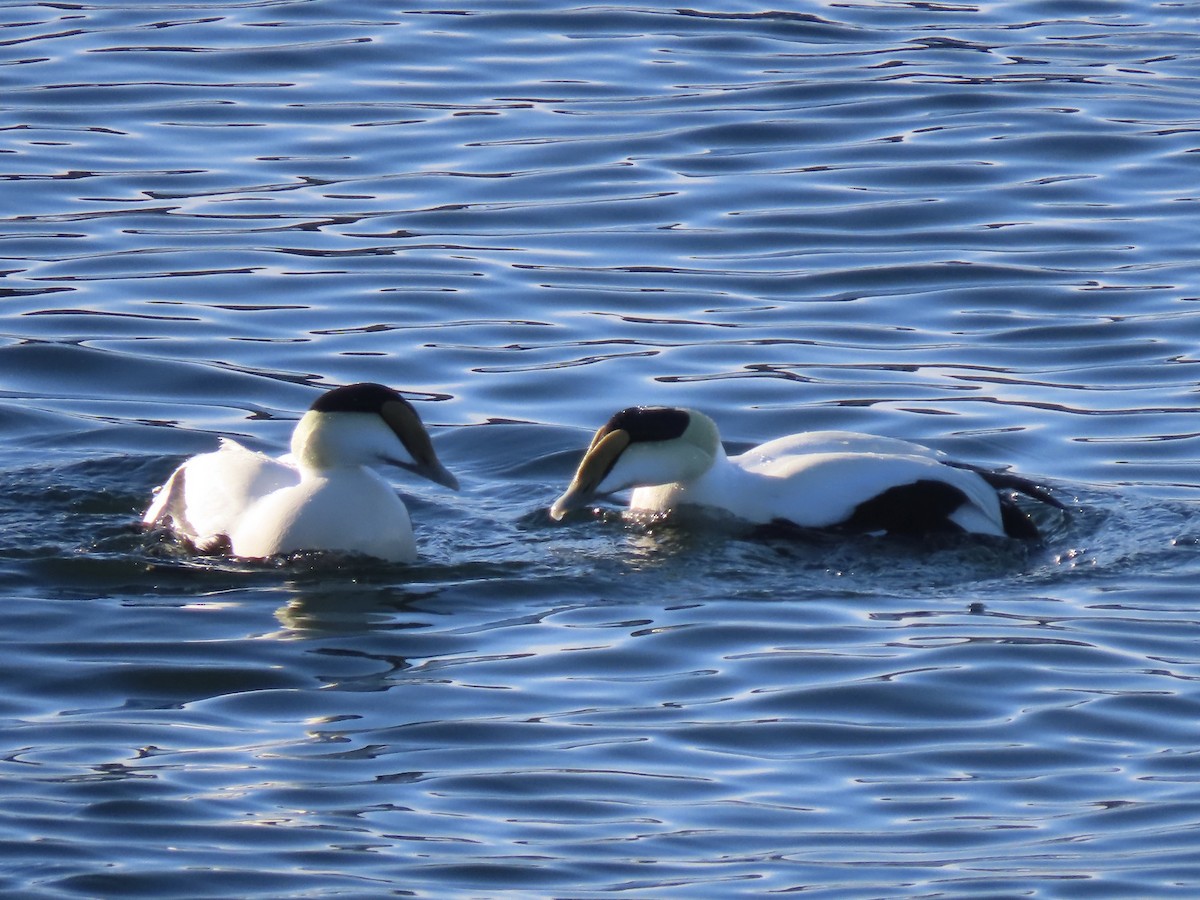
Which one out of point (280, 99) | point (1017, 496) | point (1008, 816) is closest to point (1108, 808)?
point (1008, 816)

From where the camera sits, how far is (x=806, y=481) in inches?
352

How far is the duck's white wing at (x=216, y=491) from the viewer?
28.6 feet

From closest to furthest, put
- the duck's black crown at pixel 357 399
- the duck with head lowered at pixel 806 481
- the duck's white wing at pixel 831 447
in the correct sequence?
the duck's black crown at pixel 357 399, the duck with head lowered at pixel 806 481, the duck's white wing at pixel 831 447

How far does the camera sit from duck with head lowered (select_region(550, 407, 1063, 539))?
28.9 feet

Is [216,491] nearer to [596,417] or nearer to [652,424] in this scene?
[652,424]

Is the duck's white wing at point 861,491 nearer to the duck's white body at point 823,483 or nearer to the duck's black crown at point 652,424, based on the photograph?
the duck's white body at point 823,483

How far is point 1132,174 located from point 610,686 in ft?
28.8

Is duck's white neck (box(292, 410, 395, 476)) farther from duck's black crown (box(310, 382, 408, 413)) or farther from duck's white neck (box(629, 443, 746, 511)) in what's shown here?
duck's white neck (box(629, 443, 746, 511))

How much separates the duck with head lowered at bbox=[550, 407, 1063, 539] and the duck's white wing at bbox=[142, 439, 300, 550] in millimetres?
1028

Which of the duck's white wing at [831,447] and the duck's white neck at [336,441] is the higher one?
the duck's white neck at [336,441]

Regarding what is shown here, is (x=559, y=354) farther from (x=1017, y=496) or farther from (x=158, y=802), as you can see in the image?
(x=158, y=802)

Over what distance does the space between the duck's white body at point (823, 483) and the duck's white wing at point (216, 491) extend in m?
1.44

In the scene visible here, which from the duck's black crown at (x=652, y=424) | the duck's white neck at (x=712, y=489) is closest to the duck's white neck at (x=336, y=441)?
the duck's black crown at (x=652, y=424)

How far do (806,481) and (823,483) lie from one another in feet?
0.24
